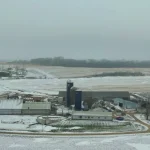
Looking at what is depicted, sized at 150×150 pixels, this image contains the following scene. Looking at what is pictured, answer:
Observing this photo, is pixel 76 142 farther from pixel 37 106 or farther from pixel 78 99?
pixel 78 99

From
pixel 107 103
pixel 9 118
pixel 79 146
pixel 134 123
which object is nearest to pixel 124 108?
pixel 107 103

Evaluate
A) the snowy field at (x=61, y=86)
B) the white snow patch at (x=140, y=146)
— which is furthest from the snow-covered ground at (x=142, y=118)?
the snowy field at (x=61, y=86)

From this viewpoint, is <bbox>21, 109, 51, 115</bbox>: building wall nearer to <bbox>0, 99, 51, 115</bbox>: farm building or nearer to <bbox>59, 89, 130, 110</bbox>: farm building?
<bbox>0, 99, 51, 115</bbox>: farm building

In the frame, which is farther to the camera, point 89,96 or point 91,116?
point 89,96

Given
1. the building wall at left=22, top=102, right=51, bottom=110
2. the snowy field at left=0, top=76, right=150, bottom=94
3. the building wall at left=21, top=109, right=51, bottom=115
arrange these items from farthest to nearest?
the snowy field at left=0, top=76, right=150, bottom=94
the building wall at left=22, top=102, right=51, bottom=110
the building wall at left=21, top=109, right=51, bottom=115

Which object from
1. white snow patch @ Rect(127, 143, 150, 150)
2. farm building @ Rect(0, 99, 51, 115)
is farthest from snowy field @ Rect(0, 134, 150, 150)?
farm building @ Rect(0, 99, 51, 115)

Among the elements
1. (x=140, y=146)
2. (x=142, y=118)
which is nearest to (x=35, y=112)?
(x=142, y=118)

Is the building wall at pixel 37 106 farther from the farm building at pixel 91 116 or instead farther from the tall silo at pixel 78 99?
the farm building at pixel 91 116
